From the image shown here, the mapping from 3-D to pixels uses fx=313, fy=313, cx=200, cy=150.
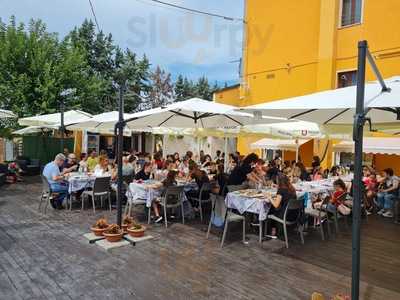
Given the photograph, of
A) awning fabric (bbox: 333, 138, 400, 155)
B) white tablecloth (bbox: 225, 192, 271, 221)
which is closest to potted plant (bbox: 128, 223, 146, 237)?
white tablecloth (bbox: 225, 192, 271, 221)

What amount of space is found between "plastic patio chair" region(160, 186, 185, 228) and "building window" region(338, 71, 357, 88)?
9.45 m

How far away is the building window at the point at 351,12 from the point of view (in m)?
12.6

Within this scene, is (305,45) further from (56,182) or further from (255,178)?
(56,182)

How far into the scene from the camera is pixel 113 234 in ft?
17.7

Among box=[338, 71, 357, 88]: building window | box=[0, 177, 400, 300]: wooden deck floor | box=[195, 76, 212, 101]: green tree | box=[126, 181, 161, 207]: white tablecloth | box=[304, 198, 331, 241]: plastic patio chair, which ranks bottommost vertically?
box=[0, 177, 400, 300]: wooden deck floor

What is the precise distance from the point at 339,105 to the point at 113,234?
410 centimetres

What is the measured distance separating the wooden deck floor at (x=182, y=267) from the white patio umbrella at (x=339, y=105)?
2.22 metres

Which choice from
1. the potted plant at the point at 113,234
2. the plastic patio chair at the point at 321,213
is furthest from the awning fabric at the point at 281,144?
the potted plant at the point at 113,234

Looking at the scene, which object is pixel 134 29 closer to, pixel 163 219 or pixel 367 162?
pixel 163 219

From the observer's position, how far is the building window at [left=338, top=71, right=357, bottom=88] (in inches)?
499

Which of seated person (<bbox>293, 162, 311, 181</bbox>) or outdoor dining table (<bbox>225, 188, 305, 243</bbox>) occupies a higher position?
seated person (<bbox>293, 162, 311, 181</bbox>)

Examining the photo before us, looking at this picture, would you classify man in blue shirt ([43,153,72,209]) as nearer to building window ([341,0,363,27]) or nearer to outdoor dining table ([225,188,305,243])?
outdoor dining table ([225,188,305,243])

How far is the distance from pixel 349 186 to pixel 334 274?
4.28m

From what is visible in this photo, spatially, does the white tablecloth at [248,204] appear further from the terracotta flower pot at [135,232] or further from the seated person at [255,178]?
the terracotta flower pot at [135,232]
